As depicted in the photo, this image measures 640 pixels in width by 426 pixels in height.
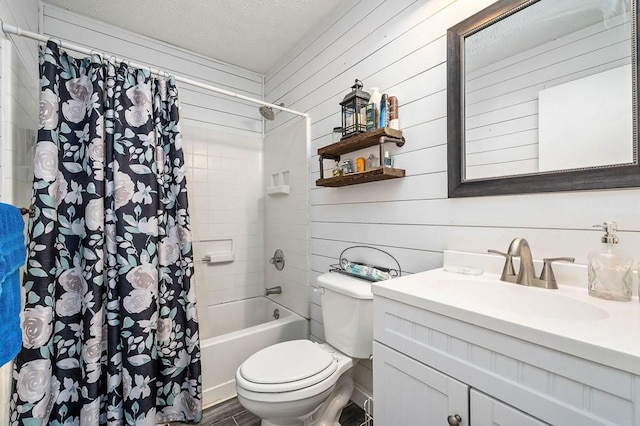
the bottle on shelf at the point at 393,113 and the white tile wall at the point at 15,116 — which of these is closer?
the white tile wall at the point at 15,116

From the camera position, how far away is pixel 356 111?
1514 millimetres

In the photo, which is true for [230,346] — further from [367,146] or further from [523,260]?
[523,260]

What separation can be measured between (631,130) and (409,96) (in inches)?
32.5

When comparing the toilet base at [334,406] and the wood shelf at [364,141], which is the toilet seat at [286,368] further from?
the wood shelf at [364,141]

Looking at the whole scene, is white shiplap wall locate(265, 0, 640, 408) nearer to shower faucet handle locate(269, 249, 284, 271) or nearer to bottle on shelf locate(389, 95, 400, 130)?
bottle on shelf locate(389, 95, 400, 130)

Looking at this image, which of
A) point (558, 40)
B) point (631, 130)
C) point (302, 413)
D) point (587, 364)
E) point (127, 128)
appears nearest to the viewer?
point (587, 364)

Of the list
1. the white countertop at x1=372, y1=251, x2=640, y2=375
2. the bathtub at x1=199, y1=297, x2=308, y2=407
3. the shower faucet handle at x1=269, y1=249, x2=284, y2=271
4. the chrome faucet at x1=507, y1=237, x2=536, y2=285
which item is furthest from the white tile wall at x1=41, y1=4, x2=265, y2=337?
the chrome faucet at x1=507, y1=237, x2=536, y2=285

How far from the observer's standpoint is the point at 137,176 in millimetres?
1371

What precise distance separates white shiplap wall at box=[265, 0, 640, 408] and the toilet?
0.31m

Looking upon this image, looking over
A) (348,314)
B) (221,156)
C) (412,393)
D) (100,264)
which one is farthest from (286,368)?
(221,156)

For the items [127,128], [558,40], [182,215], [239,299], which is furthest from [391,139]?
[239,299]

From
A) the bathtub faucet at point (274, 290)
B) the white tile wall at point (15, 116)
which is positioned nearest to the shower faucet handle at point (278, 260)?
the bathtub faucet at point (274, 290)

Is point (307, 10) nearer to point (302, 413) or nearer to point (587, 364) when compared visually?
point (587, 364)

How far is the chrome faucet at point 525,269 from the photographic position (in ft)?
3.01
